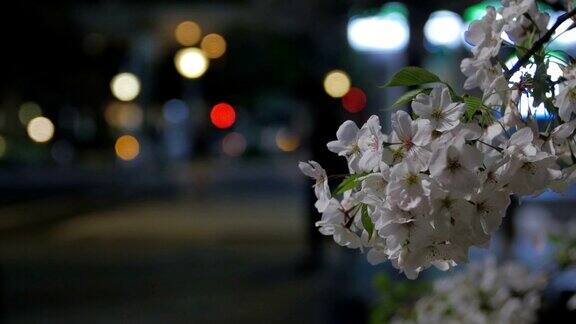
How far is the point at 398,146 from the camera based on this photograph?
1568 mm

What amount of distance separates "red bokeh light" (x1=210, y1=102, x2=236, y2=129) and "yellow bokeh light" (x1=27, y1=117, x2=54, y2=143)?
7.89 meters

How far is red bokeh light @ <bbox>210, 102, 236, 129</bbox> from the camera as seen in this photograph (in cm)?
4334

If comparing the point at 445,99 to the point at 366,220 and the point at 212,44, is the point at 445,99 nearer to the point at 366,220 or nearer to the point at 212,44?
the point at 366,220

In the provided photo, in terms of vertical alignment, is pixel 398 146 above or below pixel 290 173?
above

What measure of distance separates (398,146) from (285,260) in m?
11.2

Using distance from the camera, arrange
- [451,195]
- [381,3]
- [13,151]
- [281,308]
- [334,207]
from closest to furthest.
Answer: [451,195], [334,207], [381,3], [281,308], [13,151]

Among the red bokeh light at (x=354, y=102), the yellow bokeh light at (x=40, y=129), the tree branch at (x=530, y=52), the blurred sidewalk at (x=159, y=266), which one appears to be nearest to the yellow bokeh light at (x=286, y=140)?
the yellow bokeh light at (x=40, y=129)

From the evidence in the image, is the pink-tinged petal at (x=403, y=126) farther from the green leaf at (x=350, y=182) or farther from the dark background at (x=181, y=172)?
the dark background at (x=181, y=172)

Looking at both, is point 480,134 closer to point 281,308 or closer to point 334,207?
point 334,207

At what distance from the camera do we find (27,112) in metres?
36.0

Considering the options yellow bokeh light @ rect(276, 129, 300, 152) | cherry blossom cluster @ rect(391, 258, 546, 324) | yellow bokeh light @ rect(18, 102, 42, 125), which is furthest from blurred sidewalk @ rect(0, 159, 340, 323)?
yellow bokeh light @ rect(276, 129, 300, 152)

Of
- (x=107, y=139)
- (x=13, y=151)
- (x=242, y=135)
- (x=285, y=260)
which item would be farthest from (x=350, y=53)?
(x=242, y=135)

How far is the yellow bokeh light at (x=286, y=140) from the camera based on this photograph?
4628cm

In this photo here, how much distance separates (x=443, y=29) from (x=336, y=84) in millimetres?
2385
